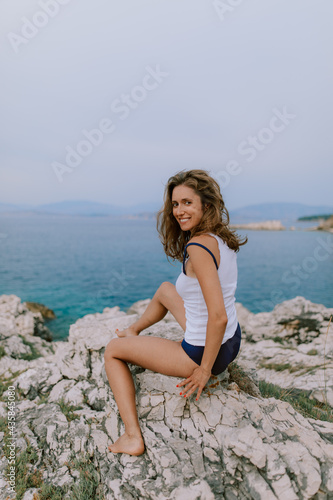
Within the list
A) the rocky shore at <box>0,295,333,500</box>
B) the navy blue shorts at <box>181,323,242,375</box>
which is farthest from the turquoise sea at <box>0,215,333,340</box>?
the navy blue shorts at <box>181,323,242,375</box>

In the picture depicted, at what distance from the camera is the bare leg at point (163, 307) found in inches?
147

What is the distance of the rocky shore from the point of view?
8.61ft

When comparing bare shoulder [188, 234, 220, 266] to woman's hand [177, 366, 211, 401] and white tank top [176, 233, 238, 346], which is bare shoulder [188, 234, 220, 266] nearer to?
white tank top [176, 233, 238, 346]

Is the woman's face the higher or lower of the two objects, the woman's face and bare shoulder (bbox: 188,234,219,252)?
the higher

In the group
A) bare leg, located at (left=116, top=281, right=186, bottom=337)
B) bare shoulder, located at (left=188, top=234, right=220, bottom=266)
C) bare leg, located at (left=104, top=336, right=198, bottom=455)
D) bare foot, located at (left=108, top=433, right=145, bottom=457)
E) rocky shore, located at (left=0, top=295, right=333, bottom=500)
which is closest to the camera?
rocky shore, located at (left=0, top=295, right=333, bottom=500)

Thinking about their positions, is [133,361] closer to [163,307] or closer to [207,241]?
[163,307]

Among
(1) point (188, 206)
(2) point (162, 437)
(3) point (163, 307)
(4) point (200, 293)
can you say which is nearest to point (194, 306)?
(4) point (200, 293)

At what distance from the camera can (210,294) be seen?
2654 mm

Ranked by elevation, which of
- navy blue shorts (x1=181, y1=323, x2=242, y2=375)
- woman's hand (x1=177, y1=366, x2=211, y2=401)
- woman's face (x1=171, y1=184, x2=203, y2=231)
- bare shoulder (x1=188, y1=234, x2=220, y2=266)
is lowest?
woman's hand (x1=177, y1=366, x2=211, y2=401)

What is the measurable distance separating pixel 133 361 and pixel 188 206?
165 centimetres

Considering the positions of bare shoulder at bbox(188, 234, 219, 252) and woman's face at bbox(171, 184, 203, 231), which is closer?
bare shoulder at bbox(188, 234, 219, 252)

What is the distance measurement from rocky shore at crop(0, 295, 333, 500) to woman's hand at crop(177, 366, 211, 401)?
34 cm

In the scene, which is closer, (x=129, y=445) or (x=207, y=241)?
(x=207, y=241)

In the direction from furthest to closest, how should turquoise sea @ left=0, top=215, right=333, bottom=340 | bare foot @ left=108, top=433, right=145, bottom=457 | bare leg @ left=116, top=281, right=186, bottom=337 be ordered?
→ turquoise sea @ left=0, top=215, right=333, bottom=340
bare leg @ left=116, top=281, right=186, bottom=337
bare foot @ left=108, top=433, right=145, bottom=457
